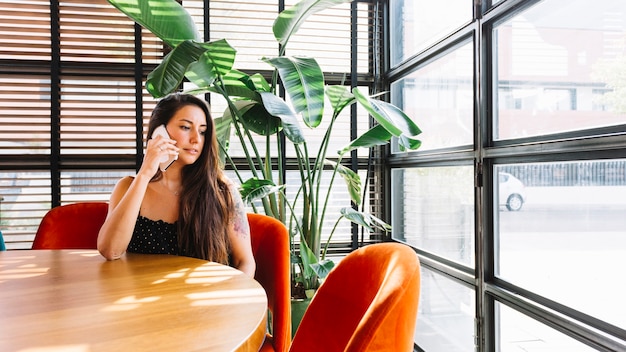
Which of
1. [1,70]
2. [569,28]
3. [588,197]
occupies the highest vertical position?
[1,70]

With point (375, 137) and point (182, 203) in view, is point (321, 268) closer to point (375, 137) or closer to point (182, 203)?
point (375, 137)

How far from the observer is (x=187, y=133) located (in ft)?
5.87

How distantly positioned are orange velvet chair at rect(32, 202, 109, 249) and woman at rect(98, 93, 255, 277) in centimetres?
49

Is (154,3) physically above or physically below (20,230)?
above

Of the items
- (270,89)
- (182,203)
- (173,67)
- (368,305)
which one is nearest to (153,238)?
(182,203)

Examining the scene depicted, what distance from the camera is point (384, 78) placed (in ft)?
10.7

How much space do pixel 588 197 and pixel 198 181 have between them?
1.38 meters

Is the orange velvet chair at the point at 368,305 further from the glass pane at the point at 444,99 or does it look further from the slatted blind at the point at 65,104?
the slatted blind at the point at 65,104

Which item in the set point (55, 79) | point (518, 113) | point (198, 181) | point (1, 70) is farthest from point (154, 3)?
point (518, 113)

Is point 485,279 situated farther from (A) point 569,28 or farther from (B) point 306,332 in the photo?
(B) point 306,332

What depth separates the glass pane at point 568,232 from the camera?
1.37 meters

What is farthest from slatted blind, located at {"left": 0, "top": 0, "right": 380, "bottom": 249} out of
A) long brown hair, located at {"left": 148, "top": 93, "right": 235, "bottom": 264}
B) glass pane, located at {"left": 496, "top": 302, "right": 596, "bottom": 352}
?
glass pane, located at {"left": 496, "top": 302, "right": 596, "bottom": 352}

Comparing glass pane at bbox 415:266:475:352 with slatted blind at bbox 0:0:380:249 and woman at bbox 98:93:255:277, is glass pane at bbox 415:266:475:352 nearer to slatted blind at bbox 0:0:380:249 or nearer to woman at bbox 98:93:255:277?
woman at bbox 98:93:255:277

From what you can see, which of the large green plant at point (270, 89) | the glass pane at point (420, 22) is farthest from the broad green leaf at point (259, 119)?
the glass pane at point (420, 22)
